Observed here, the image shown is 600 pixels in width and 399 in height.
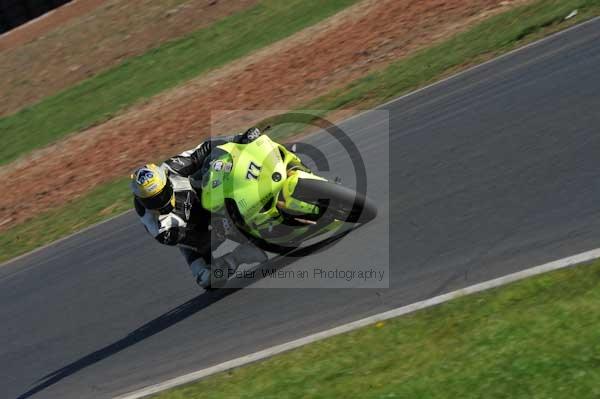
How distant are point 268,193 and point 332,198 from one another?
592mm

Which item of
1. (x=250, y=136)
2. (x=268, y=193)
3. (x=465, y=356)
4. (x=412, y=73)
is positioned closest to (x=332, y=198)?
(x=268, y=193)

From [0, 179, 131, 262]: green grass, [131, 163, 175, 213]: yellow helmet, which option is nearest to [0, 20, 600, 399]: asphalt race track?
[131, 163, 175, 213]: yellow helmet

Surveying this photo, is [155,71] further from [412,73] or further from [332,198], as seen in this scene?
[332,198]

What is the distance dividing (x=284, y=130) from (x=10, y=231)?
17.0 feet

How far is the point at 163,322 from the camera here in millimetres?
9352

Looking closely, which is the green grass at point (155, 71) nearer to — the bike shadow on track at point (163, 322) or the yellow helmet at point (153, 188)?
the bike shadow on track at point (163, 322)

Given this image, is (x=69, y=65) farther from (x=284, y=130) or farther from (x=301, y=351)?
(x=301, y=351)

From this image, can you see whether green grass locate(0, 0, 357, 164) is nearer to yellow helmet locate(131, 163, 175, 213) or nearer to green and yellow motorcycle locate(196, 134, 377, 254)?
green and yellow motorcycle locate(196, 134, 377, 254)

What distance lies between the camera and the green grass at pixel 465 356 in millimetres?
5469

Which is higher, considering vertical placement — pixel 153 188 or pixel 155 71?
pixel 153 188

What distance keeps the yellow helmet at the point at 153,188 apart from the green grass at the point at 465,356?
1869 mm

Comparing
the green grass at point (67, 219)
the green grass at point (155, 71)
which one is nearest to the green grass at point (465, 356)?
the green grass at point (67, 219)

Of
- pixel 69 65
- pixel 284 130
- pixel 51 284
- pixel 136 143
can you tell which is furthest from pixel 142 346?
pixel 69 65

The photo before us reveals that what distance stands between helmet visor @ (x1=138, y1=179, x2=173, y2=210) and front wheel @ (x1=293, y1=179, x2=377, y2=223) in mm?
1185
